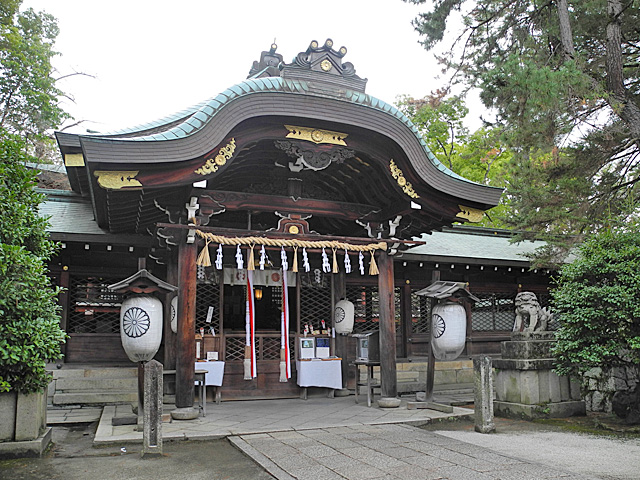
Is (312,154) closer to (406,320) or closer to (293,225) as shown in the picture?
(293,225)

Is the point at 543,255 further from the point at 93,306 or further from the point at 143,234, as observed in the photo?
the point at 93,306

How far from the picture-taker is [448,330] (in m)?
8.25

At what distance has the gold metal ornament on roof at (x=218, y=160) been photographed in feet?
23.6

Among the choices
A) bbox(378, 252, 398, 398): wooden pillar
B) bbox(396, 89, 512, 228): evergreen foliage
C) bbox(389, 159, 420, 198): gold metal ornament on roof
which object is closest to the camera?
bbox(389, 159, 420, 198): gold metal ornament on roof

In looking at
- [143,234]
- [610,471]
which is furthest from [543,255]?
[143,234]

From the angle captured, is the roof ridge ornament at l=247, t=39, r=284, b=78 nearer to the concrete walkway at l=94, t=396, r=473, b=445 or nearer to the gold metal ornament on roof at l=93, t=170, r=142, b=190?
the gold metal ornament on roof at l=93, t=170, r=142, b=190

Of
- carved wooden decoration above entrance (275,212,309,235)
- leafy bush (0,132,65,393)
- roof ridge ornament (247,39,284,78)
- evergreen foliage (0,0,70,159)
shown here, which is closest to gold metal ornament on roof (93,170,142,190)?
leafy bush (0,132,65,393)

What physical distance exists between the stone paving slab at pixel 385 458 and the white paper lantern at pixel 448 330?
5.98 feet

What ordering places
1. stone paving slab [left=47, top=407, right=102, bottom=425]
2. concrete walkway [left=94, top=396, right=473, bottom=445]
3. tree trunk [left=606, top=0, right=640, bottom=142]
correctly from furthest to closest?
tree trunk [left=606, top=0, right=640, bottom=142] < stone paving slab [left=47, top=407, right=102, bottom=425] < concrete walkway [left=94, top=396, right=473, bottom=445]

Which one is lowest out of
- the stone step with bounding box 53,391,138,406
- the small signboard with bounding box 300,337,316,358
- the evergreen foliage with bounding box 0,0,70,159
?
the stone step with bounding box 53,391,138,406

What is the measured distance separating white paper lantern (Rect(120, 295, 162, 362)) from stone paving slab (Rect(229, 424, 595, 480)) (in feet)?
5.51

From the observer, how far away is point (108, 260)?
10.5 m

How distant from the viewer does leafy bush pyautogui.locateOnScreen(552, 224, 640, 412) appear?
719 cm

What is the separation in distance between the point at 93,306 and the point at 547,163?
10.4 metres
